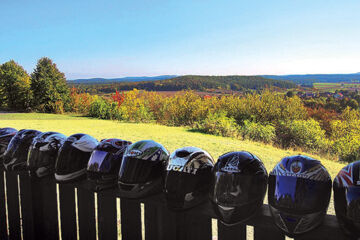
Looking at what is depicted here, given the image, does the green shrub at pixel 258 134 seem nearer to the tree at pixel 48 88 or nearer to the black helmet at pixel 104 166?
the black helmet at pixel 104 166

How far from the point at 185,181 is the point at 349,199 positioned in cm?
62

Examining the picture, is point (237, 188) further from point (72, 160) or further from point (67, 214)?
point (67, 214)

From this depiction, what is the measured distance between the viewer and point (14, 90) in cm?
3150

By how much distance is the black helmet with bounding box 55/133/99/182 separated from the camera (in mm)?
1651

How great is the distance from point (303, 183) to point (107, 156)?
94cm

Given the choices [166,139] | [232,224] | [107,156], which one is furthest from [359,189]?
[166,139]

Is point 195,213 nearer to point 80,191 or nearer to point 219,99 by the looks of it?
point 80,191

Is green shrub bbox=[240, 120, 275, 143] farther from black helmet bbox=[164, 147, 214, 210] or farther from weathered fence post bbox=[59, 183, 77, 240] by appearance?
Result: black helmet bbox=[164, 147, 214, 210]

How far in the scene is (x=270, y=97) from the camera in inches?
781

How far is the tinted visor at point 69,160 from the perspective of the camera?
5.41ft

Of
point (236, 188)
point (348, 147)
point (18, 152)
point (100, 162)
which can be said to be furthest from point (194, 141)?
point (236, 188)

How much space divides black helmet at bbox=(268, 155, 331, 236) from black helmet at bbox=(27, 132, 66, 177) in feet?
4.27

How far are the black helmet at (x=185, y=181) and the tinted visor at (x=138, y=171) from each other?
104mm

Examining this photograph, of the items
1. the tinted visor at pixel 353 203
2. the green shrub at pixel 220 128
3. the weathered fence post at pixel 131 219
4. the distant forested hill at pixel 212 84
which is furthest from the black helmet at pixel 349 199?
the distant forested hill at pixel 212 84
